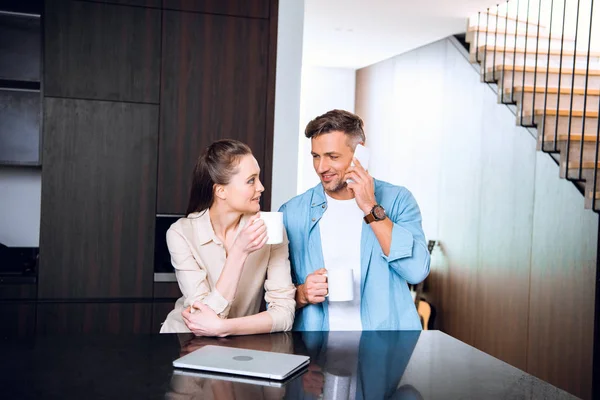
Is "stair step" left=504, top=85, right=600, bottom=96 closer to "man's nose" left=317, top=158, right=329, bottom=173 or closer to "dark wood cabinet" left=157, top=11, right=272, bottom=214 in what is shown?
"dark wood cabinet" left=157, top=11, right=272, bottom=214

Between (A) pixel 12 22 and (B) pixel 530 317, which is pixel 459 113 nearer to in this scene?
(B) pixel 530 317

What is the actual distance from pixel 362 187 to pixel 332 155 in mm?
154

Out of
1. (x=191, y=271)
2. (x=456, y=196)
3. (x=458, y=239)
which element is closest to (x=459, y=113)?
(x=456, y=196)

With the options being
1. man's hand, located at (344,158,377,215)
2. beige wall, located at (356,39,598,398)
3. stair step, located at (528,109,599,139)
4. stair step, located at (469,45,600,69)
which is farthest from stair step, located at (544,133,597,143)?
man's hand, located at (344,158,377,215)

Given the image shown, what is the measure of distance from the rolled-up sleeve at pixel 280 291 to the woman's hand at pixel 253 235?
7.6 inches

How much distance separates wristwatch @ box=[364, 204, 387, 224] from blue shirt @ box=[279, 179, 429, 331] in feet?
0.18

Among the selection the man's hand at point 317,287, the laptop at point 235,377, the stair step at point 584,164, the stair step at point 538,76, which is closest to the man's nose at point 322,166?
the man's hand at point 317,287

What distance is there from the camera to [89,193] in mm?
3322

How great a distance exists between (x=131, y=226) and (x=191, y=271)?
58.6 inches

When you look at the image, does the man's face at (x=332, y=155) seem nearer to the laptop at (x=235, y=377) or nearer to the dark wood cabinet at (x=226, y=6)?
the laptop at (x=235, y=377)

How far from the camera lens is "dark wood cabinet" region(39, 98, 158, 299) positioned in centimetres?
329

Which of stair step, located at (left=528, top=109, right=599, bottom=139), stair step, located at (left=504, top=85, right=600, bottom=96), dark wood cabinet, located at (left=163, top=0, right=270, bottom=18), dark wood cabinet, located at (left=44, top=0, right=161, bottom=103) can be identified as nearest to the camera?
dark wood cabinet, located at (left=44, top=0, right=161, bottom=103)

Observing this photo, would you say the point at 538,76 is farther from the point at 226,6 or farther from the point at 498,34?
the point at 226,6

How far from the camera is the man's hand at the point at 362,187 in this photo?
2.19 metres
